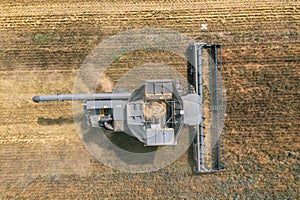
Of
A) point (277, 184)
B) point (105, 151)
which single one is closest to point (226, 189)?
point (277, 184)

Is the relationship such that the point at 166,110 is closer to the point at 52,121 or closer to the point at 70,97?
the point at 70,97

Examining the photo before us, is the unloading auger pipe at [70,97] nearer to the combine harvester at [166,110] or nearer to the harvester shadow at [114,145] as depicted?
the combine harvester at [166,110]

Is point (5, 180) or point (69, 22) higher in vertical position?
point (69, 22)

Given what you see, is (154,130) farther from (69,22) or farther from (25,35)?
(25,35)

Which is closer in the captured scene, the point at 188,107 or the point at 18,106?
the point at 188,107

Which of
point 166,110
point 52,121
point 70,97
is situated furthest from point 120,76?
point 52,121
